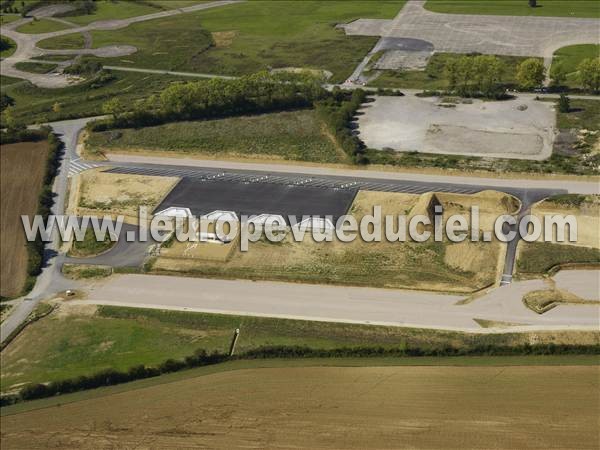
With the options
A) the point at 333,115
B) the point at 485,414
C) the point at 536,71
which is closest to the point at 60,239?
the point at 333,115

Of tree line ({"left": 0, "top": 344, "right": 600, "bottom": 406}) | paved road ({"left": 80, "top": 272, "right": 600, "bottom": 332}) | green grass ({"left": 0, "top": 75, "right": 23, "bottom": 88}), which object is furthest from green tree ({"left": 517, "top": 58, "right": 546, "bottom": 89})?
green grass ({"left": 0, "top": 75, "right": 23, "bottom": 88})

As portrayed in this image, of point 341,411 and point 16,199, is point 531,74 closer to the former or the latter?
point 341,411

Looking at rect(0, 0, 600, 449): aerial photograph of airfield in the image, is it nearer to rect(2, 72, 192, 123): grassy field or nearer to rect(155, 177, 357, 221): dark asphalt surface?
rect(155, 177, 357, 221): dark asphalt surface

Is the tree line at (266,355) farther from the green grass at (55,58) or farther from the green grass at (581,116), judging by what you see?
the green grass at (55,58)

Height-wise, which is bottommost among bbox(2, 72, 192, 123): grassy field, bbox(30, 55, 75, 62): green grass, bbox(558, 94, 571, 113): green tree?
bbox(558, 94, 571, 113): green tree

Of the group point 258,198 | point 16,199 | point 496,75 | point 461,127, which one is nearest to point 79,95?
point 16,199

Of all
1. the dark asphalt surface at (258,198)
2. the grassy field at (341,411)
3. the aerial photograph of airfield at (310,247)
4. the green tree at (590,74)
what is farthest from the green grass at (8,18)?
the green tree at (590,74)
